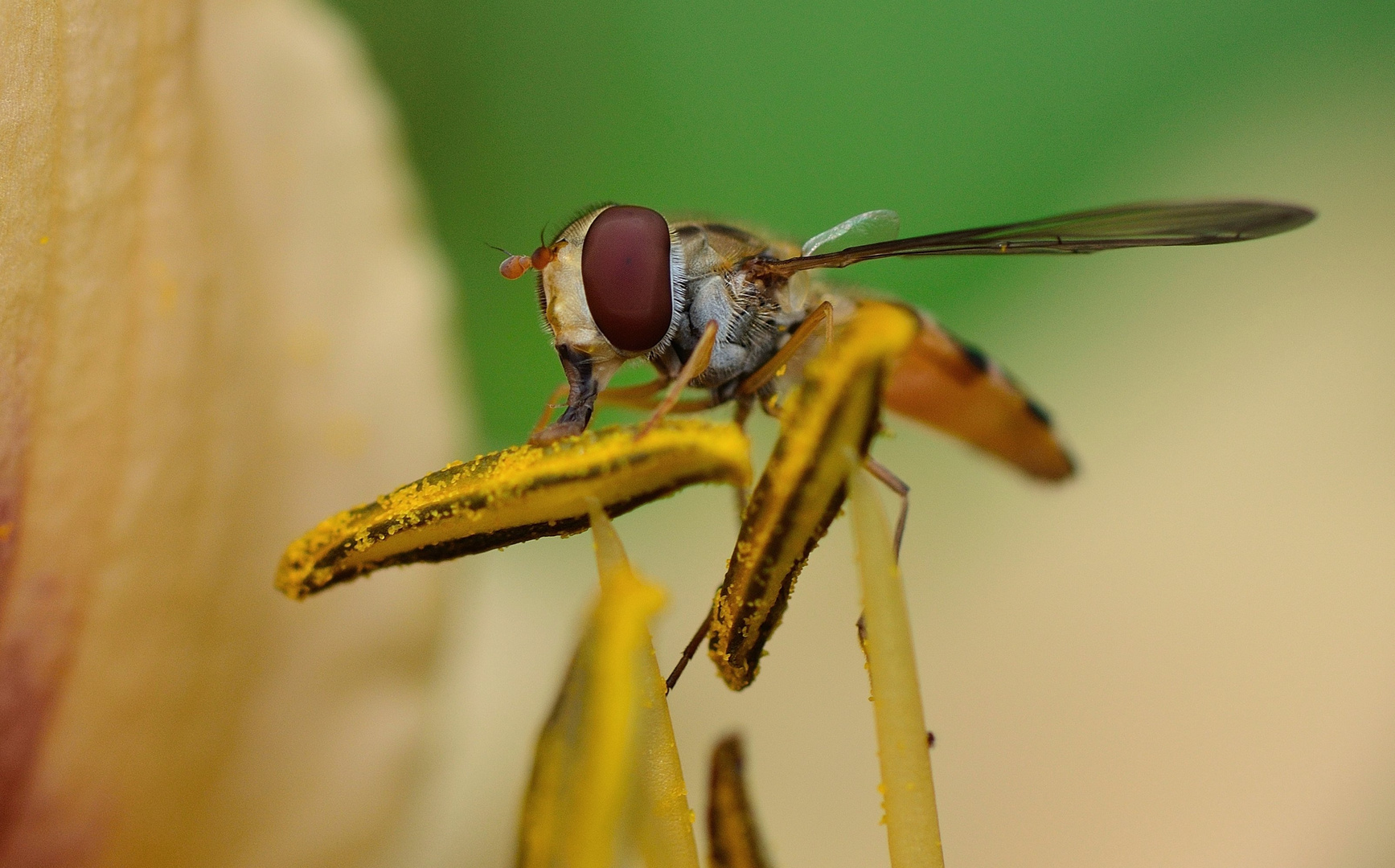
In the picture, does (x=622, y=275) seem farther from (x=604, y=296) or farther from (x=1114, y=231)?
(x=1114, y=231)

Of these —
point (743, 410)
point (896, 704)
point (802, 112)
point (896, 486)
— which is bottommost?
point (896, 704)

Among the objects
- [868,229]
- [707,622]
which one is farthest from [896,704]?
[868,229]

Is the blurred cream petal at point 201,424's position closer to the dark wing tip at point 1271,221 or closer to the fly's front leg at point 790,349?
the fly's front leg at point 790,349

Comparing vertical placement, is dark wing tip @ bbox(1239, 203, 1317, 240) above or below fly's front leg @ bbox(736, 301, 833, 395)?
below

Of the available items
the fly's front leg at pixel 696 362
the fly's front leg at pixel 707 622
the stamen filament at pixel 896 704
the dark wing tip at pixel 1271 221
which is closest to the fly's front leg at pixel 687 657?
the fly's front leg at pixel 707 622

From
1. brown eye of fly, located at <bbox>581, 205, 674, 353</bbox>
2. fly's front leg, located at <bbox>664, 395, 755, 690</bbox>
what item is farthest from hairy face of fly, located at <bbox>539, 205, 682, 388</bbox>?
fly's front leg, located at <bbox>664, 395, 755, 690</bbox>

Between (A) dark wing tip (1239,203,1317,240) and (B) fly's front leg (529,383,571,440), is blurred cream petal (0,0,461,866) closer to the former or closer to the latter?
(B) fly's front leg (529,383,571,440)
